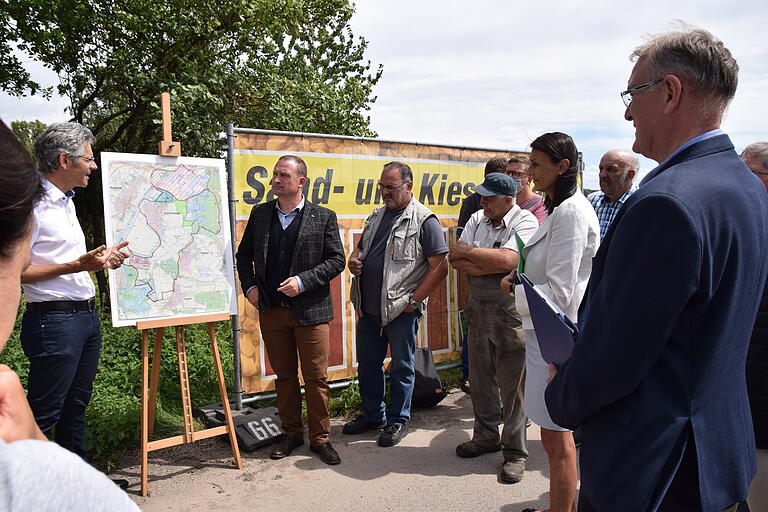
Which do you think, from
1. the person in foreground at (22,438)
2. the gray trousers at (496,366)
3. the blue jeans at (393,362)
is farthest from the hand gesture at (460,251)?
the person in foreground at (22,438)

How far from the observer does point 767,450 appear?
2064 mm

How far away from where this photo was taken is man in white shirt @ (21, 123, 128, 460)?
2.95 meters

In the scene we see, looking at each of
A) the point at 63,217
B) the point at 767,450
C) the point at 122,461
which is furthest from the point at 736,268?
the point at 122,461

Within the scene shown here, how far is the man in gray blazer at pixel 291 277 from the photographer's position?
4043 mm

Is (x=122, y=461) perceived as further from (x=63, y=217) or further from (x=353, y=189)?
(x=353, y=189)

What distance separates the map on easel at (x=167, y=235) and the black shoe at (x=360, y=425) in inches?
55.4

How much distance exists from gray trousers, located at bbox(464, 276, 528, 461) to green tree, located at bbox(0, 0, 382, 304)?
19.3 feet

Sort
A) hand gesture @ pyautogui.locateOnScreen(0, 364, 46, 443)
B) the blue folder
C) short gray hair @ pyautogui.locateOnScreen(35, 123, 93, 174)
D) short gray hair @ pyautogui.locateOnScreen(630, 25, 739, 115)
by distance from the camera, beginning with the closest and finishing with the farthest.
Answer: hand gesture @ pyautogui.locateOnScreen(0, 364, 46, 443) → short gray hair @ pyautogui.locateOnScreen(630, 25, 739, 115) → the blue folder → short gray hair @ pyautogui.locateOnScreen(35, 123, 93, 174)

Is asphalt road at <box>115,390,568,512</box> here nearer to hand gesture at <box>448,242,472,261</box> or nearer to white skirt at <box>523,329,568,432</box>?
white skirt at <box>523,329,568,432</box>

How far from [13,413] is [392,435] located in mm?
3783

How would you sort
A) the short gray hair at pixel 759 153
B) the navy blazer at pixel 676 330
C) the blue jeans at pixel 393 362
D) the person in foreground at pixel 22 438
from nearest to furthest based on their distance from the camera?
the person in foreground at pixel 22 438, the navy blazer at pixel 676 330, the short gray hair at pixel 759 153, the blue jeans at pixel 393 362

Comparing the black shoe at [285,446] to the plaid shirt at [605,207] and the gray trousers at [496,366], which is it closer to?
the gray trousers at [496,366]

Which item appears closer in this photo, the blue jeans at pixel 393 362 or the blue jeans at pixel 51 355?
the blue jeans at pixel 51 355

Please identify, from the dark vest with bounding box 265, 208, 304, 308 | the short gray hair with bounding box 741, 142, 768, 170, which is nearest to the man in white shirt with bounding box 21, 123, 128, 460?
the dark vest with bounding box 265, 208, 304, 308
